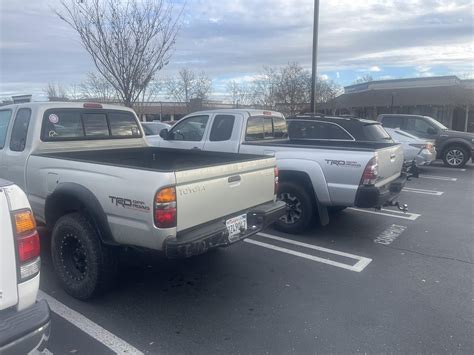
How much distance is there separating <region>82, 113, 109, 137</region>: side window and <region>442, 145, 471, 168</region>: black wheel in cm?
1260

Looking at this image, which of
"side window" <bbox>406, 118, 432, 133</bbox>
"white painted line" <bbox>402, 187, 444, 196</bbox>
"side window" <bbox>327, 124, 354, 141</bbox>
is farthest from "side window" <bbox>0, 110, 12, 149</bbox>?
"side window" <bbox>406, 118, 432, 133</bbox>

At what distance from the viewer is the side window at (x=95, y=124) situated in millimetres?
5102

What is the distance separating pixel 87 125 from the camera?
5113mm

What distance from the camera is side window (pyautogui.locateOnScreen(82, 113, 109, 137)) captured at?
201 inches

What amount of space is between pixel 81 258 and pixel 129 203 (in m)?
1.07

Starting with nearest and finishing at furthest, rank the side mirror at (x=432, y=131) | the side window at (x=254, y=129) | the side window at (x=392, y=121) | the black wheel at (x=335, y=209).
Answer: the black wheel at (x=335, y=209) < the side window at (x=254, y=129) < the side mirror at (x=432, y=131) < the side window at (x=392, y=121)

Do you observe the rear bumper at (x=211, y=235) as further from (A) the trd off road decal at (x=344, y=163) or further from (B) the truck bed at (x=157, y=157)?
(A) the trd off road decal at (x=344, y=163)

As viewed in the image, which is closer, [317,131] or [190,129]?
[190,129]

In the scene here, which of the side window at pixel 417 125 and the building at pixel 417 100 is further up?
the building at pixel 417 100

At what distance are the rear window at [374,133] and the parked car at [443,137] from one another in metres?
6.87

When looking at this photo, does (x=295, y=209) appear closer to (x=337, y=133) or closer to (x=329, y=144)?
(x=329, y=144)

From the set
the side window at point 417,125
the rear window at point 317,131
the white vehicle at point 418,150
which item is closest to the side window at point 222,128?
the rear window at point 317,131

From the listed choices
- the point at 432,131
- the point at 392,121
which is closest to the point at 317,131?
the point at 392,121

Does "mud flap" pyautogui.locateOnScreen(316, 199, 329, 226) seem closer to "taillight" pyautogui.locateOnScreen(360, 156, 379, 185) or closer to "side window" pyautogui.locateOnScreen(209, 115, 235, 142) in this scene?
"taillight" pyautogui.locateOnScreen(360, 156, 379, 185)
